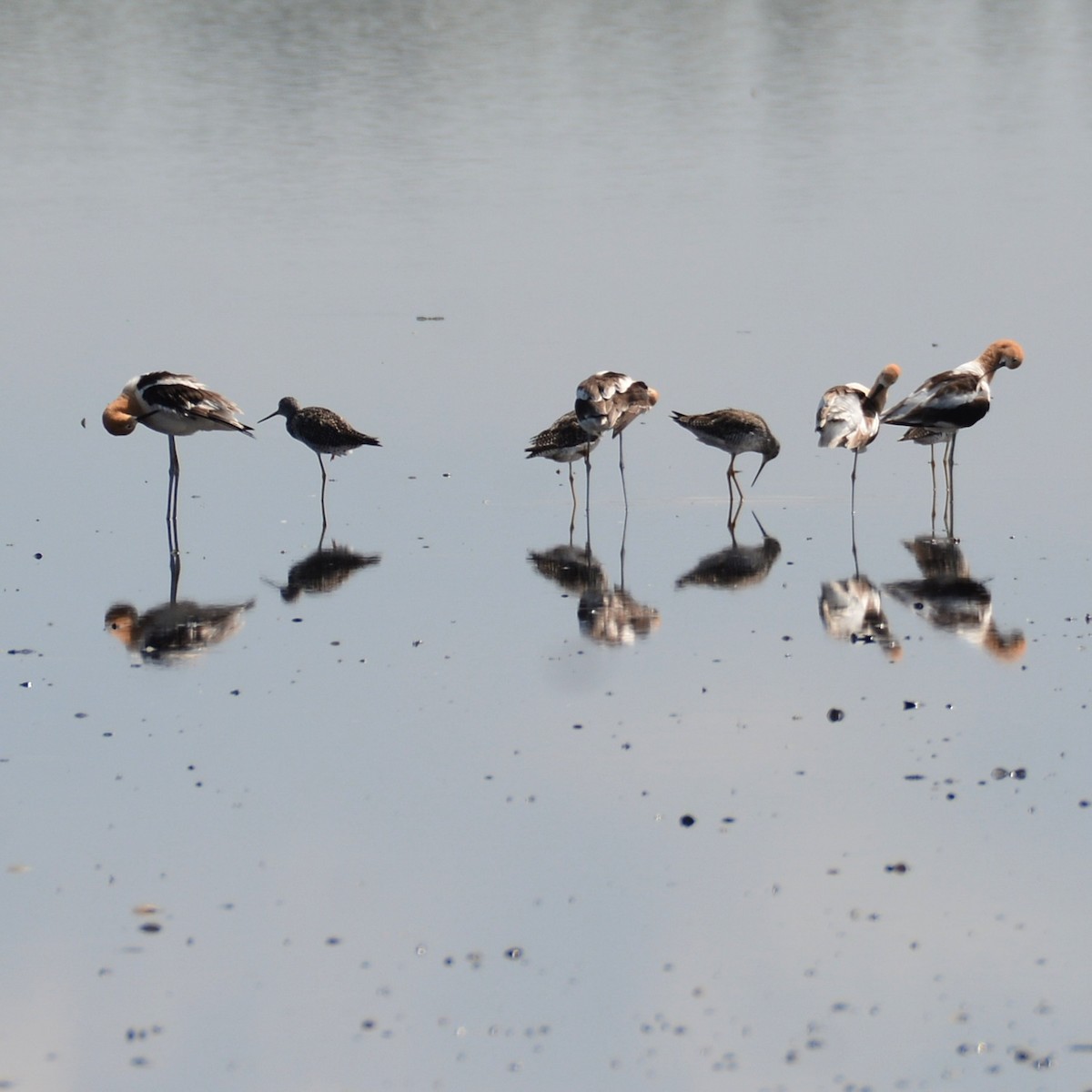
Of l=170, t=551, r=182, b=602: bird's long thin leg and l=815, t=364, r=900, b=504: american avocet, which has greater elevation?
l=815, t=364, r=900, b=504: american avocet

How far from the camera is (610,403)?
19.4 meters

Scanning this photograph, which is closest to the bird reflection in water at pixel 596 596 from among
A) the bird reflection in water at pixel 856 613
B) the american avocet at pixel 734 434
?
the bird reflection in water at pixel 856 613

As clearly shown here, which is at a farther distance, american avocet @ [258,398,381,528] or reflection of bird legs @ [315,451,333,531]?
american avocet @ [258,398,381,528]

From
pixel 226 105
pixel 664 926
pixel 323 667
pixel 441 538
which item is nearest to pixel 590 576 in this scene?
pixel 441 538

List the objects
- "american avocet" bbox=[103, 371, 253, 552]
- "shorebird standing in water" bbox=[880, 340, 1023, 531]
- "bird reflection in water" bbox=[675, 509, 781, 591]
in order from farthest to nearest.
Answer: "shorebird standing in water" bbox=[880, 340, 1023, 531], "american avocet" bbox=[103, 371, 253, 552], "bird reflection in water" bbox=[675, 509, 781, 591]

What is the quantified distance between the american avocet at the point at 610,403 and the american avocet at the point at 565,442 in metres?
0.13

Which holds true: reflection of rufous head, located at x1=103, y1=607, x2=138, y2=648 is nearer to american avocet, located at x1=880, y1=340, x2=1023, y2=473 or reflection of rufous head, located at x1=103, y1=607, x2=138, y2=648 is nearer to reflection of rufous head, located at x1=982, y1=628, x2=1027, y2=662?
reflection of rufous head, located at x1=982, y1=628, x2=1027, y2=662

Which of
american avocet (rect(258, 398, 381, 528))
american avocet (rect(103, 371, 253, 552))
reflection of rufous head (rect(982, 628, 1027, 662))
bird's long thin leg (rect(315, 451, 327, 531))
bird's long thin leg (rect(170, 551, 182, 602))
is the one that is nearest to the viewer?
reflection of rufous head (rect(982, 628, 1027, 662))

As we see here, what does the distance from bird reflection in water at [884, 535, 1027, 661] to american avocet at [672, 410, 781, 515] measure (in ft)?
7.90

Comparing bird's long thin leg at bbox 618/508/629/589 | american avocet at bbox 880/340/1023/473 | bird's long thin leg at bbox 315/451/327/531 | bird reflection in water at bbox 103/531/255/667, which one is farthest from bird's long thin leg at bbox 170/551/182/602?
american avocet at bbox 880/340/1023/473

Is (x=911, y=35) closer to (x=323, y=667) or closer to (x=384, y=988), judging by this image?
(x=323, y=667)

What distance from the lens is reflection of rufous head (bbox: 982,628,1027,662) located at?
45.7 ft

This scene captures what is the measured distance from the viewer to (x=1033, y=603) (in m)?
15.3

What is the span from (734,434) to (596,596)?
13.8 ft
